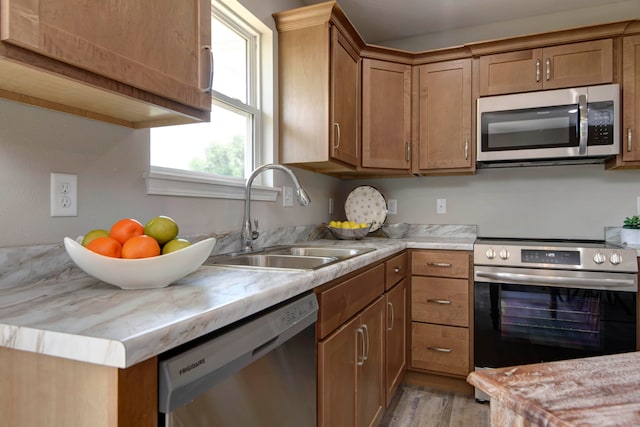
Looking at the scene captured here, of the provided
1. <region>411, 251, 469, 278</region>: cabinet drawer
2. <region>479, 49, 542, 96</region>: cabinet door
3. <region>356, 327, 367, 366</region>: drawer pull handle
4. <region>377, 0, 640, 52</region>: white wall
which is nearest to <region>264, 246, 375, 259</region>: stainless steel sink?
<region>356, 327, 367, 366</region>: drawer pull handle

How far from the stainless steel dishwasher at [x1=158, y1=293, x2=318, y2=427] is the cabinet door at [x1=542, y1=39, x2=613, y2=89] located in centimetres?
223

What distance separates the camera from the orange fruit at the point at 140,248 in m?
0.88

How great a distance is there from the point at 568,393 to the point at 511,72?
8.01 ft

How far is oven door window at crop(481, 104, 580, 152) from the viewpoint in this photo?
2314mm

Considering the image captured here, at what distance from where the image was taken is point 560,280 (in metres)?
2.11

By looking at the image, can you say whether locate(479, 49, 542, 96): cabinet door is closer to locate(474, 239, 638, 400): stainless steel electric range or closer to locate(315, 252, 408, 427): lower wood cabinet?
locate(474, 239, 638, 400): stainless steel electric range

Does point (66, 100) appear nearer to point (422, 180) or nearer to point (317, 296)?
point (317, 296)

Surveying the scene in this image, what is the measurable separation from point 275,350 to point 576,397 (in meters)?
0.65

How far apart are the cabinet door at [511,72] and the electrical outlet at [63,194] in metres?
2.40

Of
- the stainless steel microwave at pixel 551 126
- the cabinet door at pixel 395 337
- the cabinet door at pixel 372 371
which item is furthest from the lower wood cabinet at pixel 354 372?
the stainless steel microwave at pixel 551 126

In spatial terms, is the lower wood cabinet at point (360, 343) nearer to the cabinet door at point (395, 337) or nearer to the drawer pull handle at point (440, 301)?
the cabinet door at point (395, 337)

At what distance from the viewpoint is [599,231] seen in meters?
2.59

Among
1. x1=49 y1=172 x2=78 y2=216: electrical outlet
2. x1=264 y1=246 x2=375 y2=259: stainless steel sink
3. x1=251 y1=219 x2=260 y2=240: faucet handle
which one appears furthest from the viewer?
x1=264 y1=246 x2=375 y2=259: stainless steel sink

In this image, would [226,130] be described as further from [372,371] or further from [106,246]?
[372,371]
